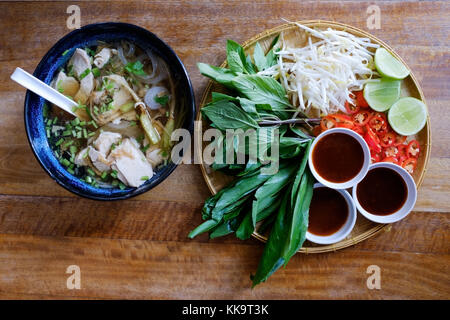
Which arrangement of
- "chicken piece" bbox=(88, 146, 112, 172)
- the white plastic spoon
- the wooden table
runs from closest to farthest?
the white plastic spoon, "chicken piece" bbox=(88, 146, 112, 172), the wooden table

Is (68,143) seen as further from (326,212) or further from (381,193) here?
(381,193)

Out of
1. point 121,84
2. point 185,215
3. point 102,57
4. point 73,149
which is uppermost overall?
point 102,57

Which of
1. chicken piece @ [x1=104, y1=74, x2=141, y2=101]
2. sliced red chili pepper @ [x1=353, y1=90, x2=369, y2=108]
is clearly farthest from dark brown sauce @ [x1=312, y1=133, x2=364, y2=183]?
chicken piece @ [x1=104, y1=74, x2=141, y2=101]

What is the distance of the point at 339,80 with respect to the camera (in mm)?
1918

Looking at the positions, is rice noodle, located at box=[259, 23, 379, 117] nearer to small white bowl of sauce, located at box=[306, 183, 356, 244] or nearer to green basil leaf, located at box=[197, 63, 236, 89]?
green basil leaf, located at box=[197, 63, 236, 89]

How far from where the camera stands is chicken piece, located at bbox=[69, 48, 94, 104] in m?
1.86

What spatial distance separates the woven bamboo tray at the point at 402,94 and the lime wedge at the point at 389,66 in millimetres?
50

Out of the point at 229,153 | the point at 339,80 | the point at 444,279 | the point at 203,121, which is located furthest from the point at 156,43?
the point at 444,279

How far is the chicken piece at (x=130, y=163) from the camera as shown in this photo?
6.06 feet

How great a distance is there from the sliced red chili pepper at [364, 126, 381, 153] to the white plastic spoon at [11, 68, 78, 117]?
4.77 feet

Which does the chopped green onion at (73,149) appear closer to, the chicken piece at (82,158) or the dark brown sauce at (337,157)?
the chicken piece at (82,158)

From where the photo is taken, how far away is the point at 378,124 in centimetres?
195

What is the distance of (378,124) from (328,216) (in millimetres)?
536

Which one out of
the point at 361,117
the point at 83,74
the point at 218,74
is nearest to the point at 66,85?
the point at 83,74
